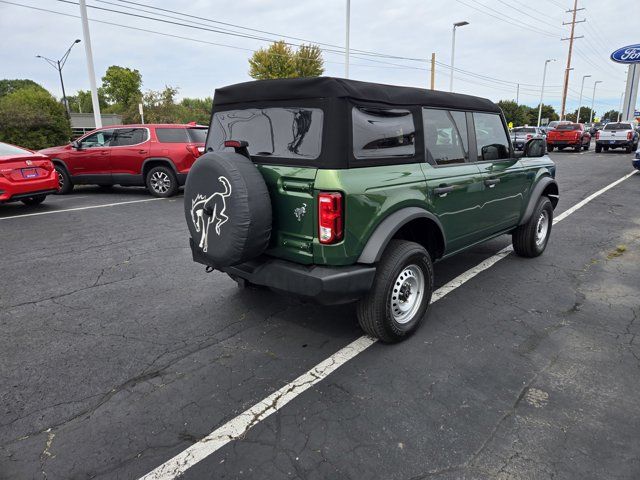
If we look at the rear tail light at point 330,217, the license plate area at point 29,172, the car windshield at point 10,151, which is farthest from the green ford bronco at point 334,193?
the car windshield at point 10,151

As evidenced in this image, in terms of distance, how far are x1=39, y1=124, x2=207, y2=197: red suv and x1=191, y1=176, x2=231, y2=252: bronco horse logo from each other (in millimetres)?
7532

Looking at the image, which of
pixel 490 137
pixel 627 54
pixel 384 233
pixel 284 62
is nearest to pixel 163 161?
pixel 490 137

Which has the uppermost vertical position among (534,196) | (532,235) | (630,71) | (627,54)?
(627,54)

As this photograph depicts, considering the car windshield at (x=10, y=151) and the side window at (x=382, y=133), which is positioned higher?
the side window at (x=382, y=133)

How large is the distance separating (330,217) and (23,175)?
7979 millimetres

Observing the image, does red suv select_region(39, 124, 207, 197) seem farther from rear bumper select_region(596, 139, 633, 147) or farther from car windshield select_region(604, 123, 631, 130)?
car windshield select_region(604, 123, 631, 130)

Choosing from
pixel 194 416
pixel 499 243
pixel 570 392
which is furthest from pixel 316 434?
pixel 499 243

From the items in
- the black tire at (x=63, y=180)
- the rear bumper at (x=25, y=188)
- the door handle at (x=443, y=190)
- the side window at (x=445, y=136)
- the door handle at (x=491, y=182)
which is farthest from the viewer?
the black tire at (x=63, y=180)

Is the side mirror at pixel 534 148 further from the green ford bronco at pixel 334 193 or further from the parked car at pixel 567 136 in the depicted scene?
the parked car at pixel 567 136

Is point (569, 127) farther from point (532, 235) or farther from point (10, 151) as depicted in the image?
point (10, 151)

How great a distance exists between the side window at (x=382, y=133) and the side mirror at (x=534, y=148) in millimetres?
2167

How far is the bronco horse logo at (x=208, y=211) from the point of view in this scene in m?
2.96

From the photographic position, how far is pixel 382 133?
10.6ft

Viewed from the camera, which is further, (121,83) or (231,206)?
(121,83)
